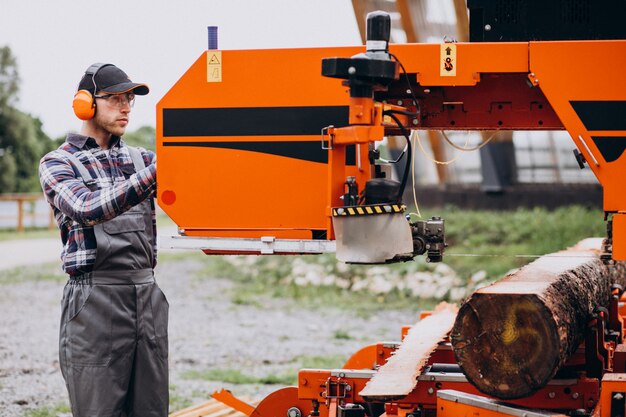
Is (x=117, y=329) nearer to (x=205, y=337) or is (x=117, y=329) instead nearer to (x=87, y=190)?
(x=87, y=190)

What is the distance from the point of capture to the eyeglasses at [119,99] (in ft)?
17.6

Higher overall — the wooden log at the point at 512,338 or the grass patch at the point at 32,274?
the wooden log at the point at 512,338

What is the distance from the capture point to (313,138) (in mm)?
4988

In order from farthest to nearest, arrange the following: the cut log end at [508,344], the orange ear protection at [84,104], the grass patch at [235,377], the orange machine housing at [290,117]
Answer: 1. the grass patch at [235,377]
2. the orange ear protection at [84,104]
3. the orange machine housing at [290,117]
4. the cut log end at [508,344]

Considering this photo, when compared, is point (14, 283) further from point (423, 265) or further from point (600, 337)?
point (600, 337)

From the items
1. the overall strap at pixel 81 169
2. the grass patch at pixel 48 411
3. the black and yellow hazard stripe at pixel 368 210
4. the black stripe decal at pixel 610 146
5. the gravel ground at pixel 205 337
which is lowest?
the gravel ground at pixel 205 337

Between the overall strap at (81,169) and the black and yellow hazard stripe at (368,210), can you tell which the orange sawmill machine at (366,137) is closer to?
the black and yellow hazard stripe at (368,210)

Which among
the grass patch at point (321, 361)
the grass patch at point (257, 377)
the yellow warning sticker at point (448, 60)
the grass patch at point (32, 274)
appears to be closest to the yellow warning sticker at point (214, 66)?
the yellow warning sticker at point (448, 60)

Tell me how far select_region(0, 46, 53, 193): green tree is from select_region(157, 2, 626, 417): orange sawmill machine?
31.9 metres

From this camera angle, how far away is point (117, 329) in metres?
5.23

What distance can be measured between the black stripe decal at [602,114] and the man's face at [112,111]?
2.33 m

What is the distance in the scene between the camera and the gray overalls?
5.18m

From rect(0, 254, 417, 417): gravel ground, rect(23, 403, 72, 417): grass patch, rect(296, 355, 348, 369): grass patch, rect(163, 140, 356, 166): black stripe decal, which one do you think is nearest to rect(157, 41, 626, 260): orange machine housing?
rect(163, 140, 356, 166): black stripe decal

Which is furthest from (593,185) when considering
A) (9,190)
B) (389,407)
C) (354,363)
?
(9,190)
